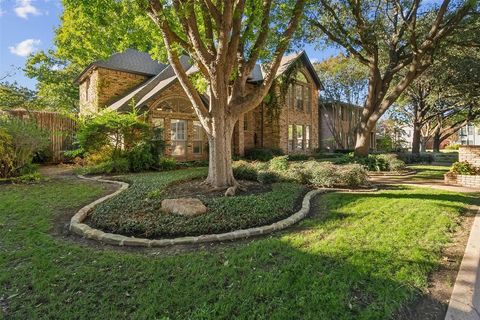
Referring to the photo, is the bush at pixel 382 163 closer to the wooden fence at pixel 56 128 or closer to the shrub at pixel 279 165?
the shrub at pixel 279 165

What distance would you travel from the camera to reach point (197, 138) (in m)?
16.6

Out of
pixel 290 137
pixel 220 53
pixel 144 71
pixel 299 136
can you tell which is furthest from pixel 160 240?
pixel 299 136

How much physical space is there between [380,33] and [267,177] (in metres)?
10.2

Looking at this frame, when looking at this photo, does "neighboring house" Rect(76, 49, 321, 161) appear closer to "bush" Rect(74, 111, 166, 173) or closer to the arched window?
the arched window

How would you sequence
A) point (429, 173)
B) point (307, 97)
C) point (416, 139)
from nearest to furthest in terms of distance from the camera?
point (429, 173) → point (307, 97) → point (416, 139)

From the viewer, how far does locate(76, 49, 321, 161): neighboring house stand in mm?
14969

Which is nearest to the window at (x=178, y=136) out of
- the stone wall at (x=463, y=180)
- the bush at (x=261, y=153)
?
the bush at (x=261, y=153)

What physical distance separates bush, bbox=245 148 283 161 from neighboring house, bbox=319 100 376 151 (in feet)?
30.1

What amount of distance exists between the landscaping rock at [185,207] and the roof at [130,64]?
13.5 meters

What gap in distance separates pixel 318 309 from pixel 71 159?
1521cm

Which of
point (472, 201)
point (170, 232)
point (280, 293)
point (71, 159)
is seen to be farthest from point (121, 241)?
point (71, 159)

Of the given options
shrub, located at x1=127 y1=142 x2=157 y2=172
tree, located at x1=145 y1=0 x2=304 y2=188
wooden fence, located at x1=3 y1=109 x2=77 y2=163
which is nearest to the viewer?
tree, located at x1=145 y1=0 x2=304 y2=188

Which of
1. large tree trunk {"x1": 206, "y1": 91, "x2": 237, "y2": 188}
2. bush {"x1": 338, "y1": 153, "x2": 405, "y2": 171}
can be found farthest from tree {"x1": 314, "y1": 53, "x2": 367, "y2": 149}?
large tree trunk {"x1": 206, "y1": 91, "x2": 237, "y2": 188}

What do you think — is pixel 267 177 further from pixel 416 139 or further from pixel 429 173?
pixel 416 139
